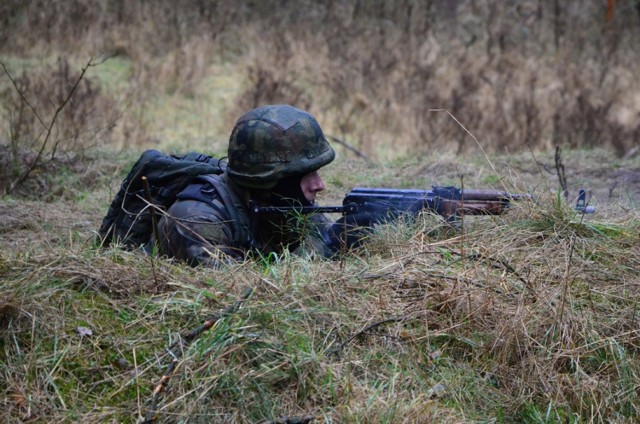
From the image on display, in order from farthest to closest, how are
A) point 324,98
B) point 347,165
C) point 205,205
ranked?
point 324,98
point 347,165
point 205,205

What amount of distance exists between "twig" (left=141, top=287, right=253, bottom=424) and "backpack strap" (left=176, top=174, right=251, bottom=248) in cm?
109

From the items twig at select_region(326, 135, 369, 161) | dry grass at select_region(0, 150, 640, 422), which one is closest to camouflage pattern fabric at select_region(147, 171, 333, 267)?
dry grass at select_region(0, 150, 640, 422)

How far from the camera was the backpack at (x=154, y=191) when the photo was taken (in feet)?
16.6

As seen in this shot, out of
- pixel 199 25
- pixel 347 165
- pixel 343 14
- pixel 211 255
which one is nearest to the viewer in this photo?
pixel 211 255

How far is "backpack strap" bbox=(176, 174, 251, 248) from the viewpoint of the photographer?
498 cm

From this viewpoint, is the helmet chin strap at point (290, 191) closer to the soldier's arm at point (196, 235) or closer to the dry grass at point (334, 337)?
the soldier's arm at point (196, 235)

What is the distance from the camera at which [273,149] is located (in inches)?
198

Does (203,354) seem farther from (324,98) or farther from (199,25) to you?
(199,25)

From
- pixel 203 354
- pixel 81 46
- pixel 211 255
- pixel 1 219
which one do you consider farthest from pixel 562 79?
A: pixel 203 354

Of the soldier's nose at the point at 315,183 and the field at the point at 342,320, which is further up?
the soldier's nose at the point at 315,183

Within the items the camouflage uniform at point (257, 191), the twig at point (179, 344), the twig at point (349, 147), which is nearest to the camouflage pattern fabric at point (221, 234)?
the camouflage uniform at point (257, 191)

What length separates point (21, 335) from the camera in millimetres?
3744

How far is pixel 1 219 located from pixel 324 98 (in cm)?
647

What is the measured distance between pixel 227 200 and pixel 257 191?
218mm
